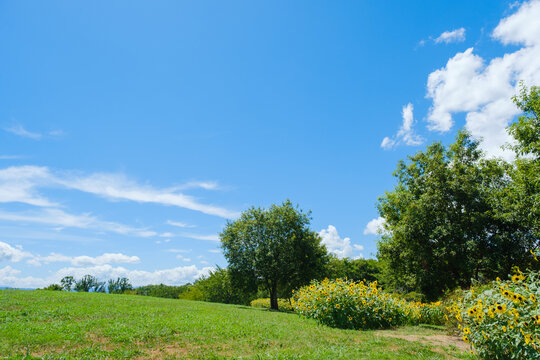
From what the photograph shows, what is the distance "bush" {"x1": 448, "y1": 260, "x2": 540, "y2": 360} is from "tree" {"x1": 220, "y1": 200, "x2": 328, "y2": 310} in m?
18.8

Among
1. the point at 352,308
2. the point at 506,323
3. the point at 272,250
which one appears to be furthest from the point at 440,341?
the point at 272,250

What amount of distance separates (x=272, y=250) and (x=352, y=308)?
14.0 metres

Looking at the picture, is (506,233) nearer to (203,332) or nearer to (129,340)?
(203,332)

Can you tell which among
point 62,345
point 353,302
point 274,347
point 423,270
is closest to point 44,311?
point 62,345

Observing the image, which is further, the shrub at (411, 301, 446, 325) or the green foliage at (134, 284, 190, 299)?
the green foliage at (134, 284, 190, 299)

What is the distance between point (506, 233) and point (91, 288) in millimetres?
54926

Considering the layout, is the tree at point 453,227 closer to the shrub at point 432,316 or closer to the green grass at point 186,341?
the shrub at point 432,316

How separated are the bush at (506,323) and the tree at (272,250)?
18802mm

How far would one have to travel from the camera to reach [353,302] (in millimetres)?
11672

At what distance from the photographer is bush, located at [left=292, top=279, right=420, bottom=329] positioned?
37.4ft

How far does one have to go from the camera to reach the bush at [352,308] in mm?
Answer: 11414

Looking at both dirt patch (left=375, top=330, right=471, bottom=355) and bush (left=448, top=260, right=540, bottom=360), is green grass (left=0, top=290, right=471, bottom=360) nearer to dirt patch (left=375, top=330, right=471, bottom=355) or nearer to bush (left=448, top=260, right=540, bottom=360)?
dirt patch (left=375, top=330, right=471, bottom=355)

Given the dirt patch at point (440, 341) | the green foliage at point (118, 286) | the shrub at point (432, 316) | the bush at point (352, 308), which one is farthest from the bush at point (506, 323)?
the green foliage at point (118, 286)

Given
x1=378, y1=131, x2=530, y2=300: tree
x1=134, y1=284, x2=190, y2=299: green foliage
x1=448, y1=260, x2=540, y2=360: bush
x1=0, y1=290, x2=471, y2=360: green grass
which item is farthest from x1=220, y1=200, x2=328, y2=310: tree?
x1=134, y1=284, x2=190, y2=299: green foliage
